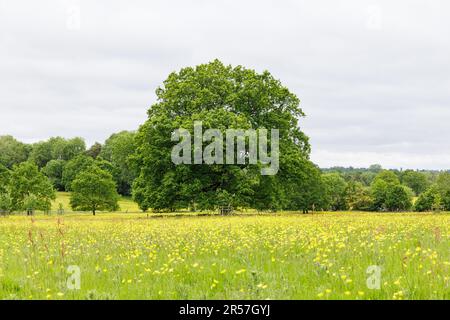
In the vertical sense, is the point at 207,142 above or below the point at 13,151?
below

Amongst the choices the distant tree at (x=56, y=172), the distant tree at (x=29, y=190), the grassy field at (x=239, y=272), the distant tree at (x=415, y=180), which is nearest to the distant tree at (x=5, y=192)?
the distant tree at (x=29, y=190)

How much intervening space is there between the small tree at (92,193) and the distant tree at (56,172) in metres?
46.8

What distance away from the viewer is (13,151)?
132875 millimetres

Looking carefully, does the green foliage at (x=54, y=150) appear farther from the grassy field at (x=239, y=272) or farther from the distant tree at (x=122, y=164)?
the grassy field at (x=239, y=272)

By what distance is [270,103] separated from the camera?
44.1m

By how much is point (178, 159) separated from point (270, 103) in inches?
443

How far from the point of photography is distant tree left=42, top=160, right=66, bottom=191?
118 m

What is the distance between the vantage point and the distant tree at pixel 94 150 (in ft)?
441

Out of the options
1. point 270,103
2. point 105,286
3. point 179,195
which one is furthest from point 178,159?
point 105,286

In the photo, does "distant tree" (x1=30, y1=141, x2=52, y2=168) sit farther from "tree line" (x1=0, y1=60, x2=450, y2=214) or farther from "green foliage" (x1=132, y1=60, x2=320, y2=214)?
"green foliage" (x1=132, y1=60, x2=320, y2=214)

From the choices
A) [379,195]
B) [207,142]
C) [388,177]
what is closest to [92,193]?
[207,142]

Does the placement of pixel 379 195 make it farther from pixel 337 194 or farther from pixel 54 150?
pixel 54 150

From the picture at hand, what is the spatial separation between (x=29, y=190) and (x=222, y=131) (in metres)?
41.8

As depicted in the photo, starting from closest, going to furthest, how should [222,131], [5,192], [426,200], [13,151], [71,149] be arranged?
[222,131] → [5,192] → [426,200] → [13,151] → [71,149]
